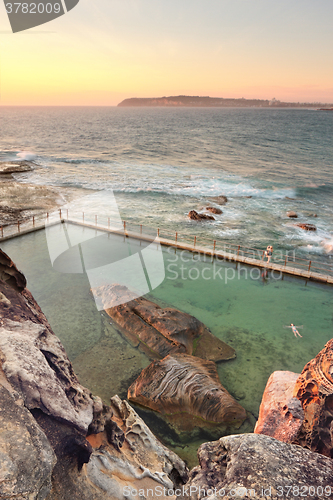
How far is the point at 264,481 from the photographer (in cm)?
260

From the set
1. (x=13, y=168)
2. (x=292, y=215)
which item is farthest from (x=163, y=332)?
(x=13, y=168)

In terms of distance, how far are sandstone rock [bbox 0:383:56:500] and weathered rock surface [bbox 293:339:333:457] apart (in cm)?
341

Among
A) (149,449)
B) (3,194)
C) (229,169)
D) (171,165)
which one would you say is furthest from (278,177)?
(149,449)

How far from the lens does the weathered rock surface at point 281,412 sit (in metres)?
5.64

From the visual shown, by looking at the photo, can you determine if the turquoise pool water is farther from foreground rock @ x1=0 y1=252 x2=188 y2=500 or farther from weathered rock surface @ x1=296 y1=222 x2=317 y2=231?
weathered rock surface @ x1=296 y1=222 x2=317 y2=231

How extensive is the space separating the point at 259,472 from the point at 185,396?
4.98 m

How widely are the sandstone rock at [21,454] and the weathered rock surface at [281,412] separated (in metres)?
4.19

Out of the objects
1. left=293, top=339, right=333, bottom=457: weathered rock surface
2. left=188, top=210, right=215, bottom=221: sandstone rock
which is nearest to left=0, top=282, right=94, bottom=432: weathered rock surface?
left=293, top=339, right=333, bottom=457: weathered rock surface

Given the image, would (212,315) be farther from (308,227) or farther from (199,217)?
(308,227)

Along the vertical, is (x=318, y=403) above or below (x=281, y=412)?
above

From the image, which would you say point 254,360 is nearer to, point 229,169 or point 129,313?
point 129,313

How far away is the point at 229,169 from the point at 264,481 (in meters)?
52.5

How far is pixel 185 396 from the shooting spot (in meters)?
7.39

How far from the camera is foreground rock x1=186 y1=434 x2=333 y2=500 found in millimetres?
2569
